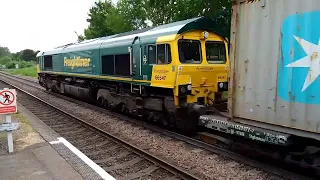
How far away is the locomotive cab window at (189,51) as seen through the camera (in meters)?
9.20

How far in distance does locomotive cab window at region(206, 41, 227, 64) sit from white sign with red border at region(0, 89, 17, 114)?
549 cm

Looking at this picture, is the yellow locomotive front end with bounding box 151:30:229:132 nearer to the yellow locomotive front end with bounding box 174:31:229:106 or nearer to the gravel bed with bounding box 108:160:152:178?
the yellow locomotive front end with bounding box 174:31:229:106

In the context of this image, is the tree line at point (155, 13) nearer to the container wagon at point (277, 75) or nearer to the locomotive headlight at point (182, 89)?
the locomotive headlight at point (182, 89)

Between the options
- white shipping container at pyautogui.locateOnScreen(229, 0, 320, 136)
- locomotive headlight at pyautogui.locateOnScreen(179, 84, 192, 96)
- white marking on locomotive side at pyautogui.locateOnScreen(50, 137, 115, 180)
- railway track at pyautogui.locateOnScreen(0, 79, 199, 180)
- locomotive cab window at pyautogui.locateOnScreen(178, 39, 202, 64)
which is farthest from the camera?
locomotive cab window at pyautogui.locateOnScreen(178, 39, 202, 64)

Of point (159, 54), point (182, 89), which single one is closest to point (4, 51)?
point (159, 54)

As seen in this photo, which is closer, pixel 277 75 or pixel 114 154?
pixel 277 75

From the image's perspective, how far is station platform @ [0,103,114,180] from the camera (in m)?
5.55

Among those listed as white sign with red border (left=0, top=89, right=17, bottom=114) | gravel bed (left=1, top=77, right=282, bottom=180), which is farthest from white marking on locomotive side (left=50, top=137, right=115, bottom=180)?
gravel bed (left=1, top=77, right=282, bottom=180)

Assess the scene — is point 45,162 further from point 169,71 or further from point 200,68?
point 200,68

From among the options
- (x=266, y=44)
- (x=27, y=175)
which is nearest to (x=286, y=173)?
(x=266, y=44)

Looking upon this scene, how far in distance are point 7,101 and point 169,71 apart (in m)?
4.21

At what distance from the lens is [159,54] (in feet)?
31.7

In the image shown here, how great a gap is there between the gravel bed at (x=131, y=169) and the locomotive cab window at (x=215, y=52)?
4.16 m

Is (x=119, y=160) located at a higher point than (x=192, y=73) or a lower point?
lower
